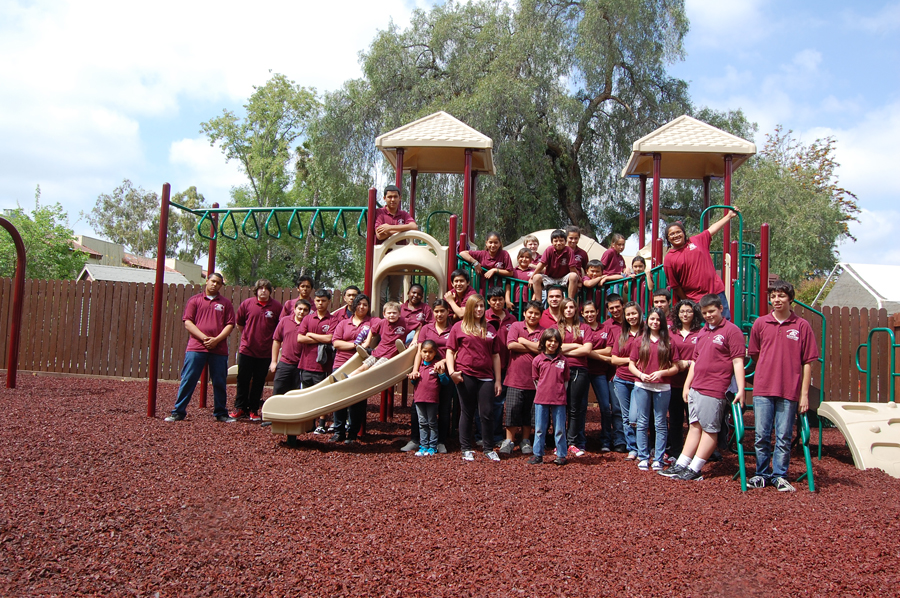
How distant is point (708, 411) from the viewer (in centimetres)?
511

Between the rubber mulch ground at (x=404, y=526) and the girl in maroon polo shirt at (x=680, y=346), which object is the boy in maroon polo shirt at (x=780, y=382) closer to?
the rubber mulch ground at (x=404, y=526)

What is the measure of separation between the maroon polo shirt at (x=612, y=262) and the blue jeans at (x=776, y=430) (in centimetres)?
264

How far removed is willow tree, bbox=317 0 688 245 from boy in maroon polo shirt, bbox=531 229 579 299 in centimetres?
871

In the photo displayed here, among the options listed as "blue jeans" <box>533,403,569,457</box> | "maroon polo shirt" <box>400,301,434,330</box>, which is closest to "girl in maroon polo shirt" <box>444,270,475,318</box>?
"maroon polo shirt" <box>400,301,434,330</box>

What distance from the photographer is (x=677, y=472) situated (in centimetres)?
523

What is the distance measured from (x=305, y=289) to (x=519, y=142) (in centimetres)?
996

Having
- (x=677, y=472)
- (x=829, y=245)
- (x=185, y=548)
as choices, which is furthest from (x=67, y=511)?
(x=829, y=245)

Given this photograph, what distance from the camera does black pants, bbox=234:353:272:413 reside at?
758 centimetres

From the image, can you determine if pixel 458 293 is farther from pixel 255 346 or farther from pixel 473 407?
pixel 255 346

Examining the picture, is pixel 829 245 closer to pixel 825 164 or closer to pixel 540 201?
pixel 540 201

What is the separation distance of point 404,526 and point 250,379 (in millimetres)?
4464

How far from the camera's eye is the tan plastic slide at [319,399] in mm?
5883

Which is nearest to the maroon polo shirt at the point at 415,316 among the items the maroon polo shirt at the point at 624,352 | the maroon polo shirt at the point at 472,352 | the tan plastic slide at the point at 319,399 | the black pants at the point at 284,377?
the tan plastic slide at the point at 319,399

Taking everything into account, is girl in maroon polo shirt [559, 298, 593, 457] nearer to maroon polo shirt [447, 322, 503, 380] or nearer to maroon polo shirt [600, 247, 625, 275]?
maroon polo shirt [447, 322, 503, 380]
